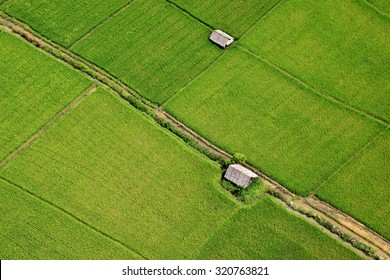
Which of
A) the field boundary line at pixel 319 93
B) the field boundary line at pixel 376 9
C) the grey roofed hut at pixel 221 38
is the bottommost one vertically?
the field boundary line at pixel 319 93

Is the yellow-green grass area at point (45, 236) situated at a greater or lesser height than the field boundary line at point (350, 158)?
lesser

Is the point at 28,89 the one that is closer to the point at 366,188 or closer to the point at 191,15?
the point at 191,15

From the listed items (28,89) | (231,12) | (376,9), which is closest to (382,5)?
(376,9)

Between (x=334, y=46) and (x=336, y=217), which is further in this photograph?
(x=334, y=46)

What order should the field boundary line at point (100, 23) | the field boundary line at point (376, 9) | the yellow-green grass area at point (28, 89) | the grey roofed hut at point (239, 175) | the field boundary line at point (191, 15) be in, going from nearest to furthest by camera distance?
1. the grey roofed hut at point (239, 175)
2. the yellow-green grass area at point (28, 89)
3. the field boundary line at point (376, 9)
4. the field boundary line at point (191, 15)
5. the field boundary line at point (100, 23)

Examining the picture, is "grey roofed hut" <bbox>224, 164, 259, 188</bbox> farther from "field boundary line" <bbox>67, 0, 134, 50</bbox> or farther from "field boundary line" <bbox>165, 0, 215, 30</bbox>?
"field boundary line" <bbox>67, 0, 134, 50</bbox>

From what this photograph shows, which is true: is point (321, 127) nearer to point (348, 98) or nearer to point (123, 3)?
point (348, 98)

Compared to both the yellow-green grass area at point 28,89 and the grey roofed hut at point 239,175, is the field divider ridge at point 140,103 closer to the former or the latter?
the yellow-green grass area at point 28,89

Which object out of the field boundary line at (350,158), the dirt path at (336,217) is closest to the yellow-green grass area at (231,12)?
the dirt path at (336,217)
